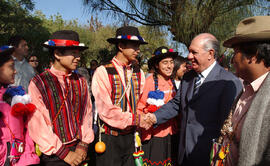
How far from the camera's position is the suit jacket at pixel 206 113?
7.61 ft

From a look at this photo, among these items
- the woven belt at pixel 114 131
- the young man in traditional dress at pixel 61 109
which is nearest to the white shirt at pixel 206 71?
the woven belt at pixel 114 131

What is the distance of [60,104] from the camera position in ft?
7.45

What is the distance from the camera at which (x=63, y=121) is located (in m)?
2.26

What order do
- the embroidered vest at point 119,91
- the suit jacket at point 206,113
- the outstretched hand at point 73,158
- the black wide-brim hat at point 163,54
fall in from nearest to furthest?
the outstretched hand at point 73,158
the suit jacket at point 206,113
the embroidered vest at point 119,91
the black wide-brim hat at point 163,54

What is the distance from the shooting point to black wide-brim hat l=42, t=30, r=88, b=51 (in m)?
2.36

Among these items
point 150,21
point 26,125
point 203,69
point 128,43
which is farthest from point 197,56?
point 26,125

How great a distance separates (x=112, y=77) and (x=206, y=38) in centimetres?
125

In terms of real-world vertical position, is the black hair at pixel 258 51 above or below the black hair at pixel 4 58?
above

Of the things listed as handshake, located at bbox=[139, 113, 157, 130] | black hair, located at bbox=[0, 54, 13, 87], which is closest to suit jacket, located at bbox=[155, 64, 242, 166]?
handshake, located at bbox=[139, 113, 157, 130]

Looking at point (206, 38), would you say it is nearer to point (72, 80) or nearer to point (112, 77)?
point (112, 77)

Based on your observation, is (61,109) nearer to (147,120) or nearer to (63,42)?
(63,42)

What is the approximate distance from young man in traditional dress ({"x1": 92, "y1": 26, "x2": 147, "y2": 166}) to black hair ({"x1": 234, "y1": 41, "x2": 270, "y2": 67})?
1.55m

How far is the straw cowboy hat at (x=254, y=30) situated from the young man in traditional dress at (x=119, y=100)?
4.97 feet

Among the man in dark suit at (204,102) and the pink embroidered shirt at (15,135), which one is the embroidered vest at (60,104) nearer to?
the pink embroidered shirt at (15,135)
